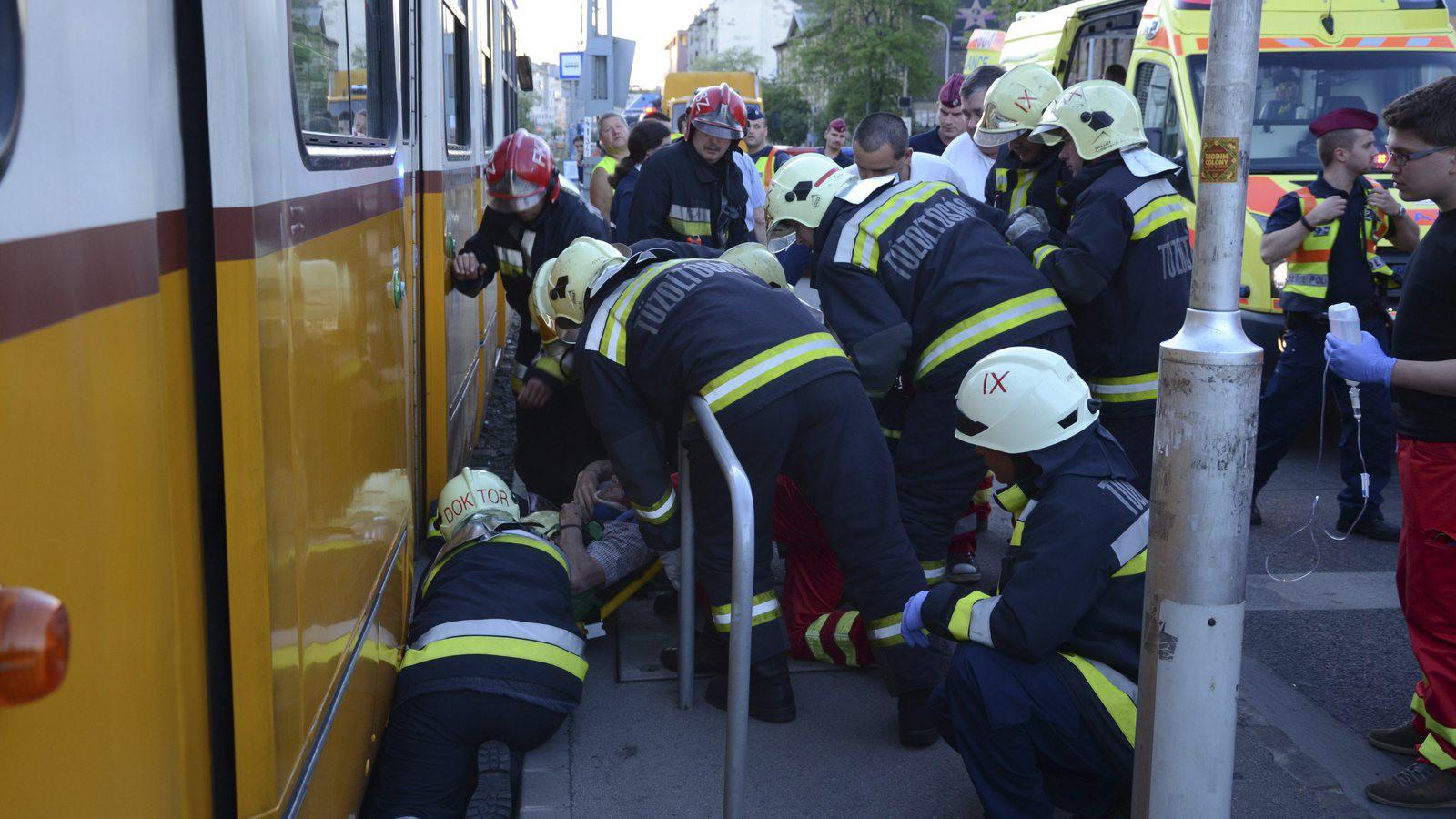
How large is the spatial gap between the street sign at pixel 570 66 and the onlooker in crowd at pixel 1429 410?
2037cm

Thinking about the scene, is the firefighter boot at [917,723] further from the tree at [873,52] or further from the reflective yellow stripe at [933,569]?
the tree at [873,52]

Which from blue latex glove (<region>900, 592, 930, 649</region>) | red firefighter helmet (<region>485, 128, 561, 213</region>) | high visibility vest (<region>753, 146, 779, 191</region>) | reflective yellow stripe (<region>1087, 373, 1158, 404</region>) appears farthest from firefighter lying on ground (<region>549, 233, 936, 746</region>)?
high visibility vest (<region>753, 146, 779, 191</region>)

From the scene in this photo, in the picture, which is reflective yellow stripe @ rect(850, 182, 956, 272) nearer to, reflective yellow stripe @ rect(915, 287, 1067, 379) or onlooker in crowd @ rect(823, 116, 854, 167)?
reflective yellow stripe @ rect(915, 287, 1067, 379)

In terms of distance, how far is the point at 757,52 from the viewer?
334ft

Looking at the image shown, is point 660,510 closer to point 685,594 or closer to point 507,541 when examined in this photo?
point 685,594

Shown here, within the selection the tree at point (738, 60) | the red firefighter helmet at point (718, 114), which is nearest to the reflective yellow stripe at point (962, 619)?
the red firefighter helmet at point (718, 114)

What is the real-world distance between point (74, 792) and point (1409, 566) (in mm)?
3253

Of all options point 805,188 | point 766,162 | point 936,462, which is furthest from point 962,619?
point 766,162

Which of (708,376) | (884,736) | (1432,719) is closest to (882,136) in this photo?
(708,376)

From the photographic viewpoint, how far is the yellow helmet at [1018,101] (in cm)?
482

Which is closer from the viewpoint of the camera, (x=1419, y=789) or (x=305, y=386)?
(x=305, y=386)

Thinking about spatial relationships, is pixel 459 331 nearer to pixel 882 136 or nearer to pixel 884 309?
pixel 882 136

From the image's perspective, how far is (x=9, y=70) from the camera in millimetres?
1188

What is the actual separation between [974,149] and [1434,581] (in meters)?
4.19
